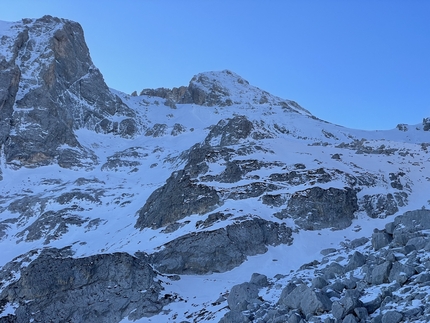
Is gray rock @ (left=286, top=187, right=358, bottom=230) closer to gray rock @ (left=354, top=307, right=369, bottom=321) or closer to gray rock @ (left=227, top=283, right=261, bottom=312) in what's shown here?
gray rock @ (left=227, top=283, right=261, bottom=312)

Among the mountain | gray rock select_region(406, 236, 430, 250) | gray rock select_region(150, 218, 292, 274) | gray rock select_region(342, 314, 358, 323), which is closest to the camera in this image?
gray rock select_region(342, 314, 358, 323)

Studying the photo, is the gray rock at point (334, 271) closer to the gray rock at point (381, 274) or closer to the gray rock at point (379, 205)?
the gray rock at point (381, 274)

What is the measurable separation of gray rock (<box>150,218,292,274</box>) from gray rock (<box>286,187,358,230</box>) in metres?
2.56

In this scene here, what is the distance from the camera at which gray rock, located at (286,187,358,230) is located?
37156 millimetres

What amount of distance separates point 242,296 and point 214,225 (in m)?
16.2

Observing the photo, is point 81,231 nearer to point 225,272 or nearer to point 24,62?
point 225,272

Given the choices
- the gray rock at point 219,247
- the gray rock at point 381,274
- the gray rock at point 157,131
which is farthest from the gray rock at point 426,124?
the gray rock at point 381,274

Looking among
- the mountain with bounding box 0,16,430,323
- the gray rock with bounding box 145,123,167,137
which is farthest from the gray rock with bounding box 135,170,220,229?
the gray rock with bounding box 145,123,167,137

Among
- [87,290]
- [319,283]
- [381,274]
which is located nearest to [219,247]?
[87,290]

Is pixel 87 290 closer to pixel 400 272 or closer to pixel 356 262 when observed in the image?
pixel 356 262

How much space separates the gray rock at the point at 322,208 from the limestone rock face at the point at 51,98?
57564 millimetres

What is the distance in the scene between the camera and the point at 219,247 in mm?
32594

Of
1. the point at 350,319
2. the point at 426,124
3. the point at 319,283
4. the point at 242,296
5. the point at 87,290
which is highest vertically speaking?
the point at 426,124

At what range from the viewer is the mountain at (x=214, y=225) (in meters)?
16.5
